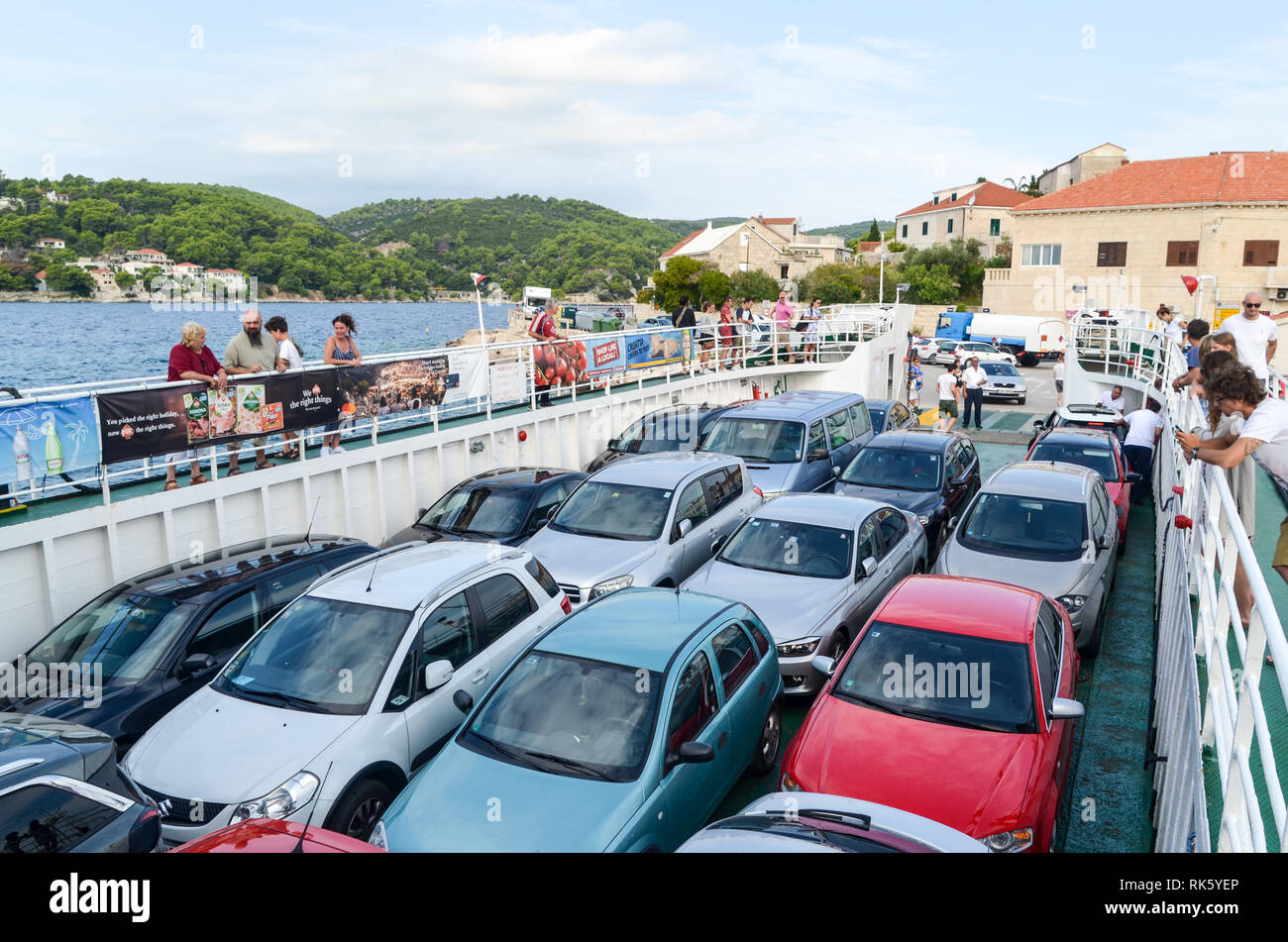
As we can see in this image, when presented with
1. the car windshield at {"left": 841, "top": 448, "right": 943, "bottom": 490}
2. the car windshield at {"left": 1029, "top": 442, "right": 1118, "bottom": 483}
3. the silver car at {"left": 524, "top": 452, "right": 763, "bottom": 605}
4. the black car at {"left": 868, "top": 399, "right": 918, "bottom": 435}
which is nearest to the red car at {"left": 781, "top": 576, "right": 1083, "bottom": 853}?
the silver car at {"left": 524, "top": 452, "right": 763, "bottom": 605}

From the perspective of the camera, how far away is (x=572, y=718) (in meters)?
5.39

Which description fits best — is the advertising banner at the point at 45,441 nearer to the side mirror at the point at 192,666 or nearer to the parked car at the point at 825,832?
the side mirror at the point at 192,666

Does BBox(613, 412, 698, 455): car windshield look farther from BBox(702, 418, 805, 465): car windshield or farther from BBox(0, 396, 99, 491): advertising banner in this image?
BBox(0, 396, 99, 491): advertising banner

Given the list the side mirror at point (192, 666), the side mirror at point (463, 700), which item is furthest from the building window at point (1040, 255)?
the side mirror at point (192, 666)

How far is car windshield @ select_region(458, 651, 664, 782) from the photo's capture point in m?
5.15

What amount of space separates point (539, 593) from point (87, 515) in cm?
435

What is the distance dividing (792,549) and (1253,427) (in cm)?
433

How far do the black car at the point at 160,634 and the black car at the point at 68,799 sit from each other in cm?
127

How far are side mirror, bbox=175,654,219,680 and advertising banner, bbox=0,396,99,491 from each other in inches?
114

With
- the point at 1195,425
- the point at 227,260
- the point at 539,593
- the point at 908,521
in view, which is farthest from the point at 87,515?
the point at 227,260

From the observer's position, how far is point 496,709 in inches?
220

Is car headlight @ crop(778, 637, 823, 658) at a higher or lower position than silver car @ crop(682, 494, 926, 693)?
lower

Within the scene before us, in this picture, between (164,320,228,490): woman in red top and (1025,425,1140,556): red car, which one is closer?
(164,320,228,490): woman in red top
